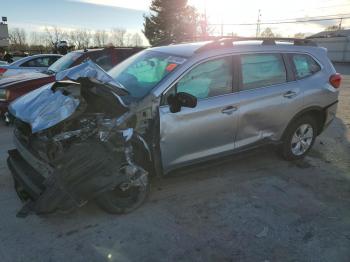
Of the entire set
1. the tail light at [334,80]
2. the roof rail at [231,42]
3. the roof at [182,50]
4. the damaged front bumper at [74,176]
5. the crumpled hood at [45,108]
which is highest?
the roof rail at [231,42]

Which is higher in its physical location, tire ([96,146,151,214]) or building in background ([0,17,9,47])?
building in background ([0,17,9,47])

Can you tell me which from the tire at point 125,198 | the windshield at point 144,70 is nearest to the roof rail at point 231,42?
the windshield at point 144,70

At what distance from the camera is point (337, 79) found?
5.22 metres

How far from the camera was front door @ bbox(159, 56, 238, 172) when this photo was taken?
12.2 feet

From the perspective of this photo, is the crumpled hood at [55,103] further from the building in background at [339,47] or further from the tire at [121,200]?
the building in background at [339,47]

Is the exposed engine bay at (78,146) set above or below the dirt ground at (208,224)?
above

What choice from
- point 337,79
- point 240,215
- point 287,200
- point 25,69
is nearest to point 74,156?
point 240,215

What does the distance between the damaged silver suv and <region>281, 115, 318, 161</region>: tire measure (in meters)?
0.02

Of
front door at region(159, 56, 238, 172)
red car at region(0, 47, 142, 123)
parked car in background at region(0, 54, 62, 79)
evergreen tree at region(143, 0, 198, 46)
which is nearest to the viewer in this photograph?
front door at region(159, 56, 238, 172)

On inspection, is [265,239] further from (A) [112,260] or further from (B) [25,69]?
(B) [25,69]

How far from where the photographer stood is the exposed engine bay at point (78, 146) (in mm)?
3049

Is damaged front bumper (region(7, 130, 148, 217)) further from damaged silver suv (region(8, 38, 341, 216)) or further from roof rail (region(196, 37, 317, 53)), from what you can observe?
roof rail (region(196, 37, 317, 53))

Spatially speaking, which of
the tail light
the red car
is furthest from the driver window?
the red car

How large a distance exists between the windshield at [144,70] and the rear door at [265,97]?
98 cm
